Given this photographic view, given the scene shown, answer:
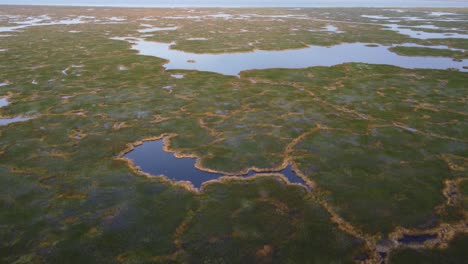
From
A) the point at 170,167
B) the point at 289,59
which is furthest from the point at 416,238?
the point at 289,59

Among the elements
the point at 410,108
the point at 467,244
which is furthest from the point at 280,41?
the point at 467,244

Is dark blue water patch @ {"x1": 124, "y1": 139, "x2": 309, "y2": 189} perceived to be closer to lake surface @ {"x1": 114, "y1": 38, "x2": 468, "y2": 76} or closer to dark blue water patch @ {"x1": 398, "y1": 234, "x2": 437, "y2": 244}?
dark blue water patch @ {"x1": 398, "y1": 234, "x2": 437, "y2": 244}

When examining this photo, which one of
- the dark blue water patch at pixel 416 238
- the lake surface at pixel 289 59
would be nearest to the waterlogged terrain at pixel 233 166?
the dark blue water patch at pixel 416 238

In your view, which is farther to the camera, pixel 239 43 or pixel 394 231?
pixel 239 43

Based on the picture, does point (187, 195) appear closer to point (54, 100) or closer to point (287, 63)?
point (54, 100)

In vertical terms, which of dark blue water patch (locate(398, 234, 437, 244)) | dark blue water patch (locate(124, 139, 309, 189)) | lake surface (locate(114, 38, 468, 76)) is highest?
lake surface (locate(114, 38, 468, 76))

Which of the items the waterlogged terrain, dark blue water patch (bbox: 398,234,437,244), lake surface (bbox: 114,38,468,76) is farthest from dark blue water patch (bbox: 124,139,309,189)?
lake surface (bbox: 114,38,468,76)
